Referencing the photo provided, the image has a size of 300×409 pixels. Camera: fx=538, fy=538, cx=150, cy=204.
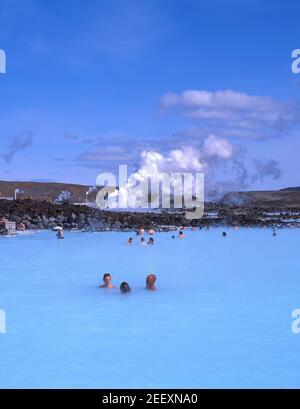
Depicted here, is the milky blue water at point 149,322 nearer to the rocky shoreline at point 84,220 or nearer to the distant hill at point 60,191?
the rocky shoreline at point 84,220

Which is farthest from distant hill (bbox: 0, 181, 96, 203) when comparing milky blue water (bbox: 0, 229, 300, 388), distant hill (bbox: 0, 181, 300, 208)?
milky blue water (bbox: 0, 229, 300, 388)

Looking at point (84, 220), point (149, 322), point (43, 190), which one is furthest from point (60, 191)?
point (149, 322)

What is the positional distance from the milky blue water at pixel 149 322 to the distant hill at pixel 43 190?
62219mm

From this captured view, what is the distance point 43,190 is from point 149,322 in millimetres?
77981

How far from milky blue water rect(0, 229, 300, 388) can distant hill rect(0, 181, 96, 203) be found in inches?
2450

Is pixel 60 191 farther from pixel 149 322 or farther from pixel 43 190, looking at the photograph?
pixel 149 322

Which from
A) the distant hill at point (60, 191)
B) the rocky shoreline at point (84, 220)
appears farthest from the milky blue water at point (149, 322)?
the distant hill at point (60, 191)

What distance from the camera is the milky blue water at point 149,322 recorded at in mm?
6859

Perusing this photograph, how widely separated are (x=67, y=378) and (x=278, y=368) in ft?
8.96

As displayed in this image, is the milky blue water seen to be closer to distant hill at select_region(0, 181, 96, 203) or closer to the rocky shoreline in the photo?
the rocky shoreline

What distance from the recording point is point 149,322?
9.30 m

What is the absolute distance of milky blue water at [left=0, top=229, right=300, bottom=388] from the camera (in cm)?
686

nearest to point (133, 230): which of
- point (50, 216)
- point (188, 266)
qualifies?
point (50, 216)

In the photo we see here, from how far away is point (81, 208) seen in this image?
3403 centimetres
